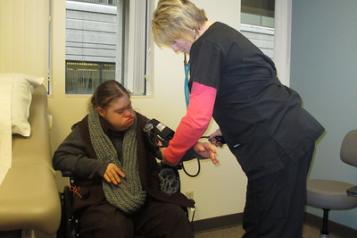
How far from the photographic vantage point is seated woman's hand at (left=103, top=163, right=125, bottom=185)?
1576mm

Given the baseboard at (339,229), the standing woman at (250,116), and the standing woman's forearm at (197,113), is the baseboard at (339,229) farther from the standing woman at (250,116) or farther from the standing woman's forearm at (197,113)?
the standing woman's forearm at (197,113)

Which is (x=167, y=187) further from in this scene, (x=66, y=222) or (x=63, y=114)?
(x=63, y=114)

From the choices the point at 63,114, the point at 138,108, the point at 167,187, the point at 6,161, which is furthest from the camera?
the point at 138,108

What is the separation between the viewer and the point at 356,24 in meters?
2.49

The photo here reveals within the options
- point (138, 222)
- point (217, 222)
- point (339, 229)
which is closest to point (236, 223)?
point (217, 222)

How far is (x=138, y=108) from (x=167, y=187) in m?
0.80

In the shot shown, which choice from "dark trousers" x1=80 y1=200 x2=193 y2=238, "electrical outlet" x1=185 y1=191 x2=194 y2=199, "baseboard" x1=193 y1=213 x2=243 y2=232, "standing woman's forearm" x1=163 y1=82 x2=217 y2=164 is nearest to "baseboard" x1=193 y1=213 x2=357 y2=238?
"baseboard" x1=193 y1=213 x2=243 y2=232

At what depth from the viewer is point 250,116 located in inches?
51.9

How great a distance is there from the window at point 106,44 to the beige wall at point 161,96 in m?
0.14

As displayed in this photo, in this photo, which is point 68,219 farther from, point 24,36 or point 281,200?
point 24,36

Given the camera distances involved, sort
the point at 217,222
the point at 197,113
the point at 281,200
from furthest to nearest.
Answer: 1. the point at 217,222
2. the point at 281,200
3. the point at 197,113

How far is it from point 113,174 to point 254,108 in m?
0.65

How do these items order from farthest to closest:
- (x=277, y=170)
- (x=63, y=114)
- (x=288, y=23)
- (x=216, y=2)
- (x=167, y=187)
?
(x=288, y=23) < (x=216, y=2) < (x=63, y=114) < (x=167, y=187) < (x=277, y=170)

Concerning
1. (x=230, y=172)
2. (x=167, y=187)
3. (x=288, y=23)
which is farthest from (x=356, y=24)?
(x=167, y=187)
